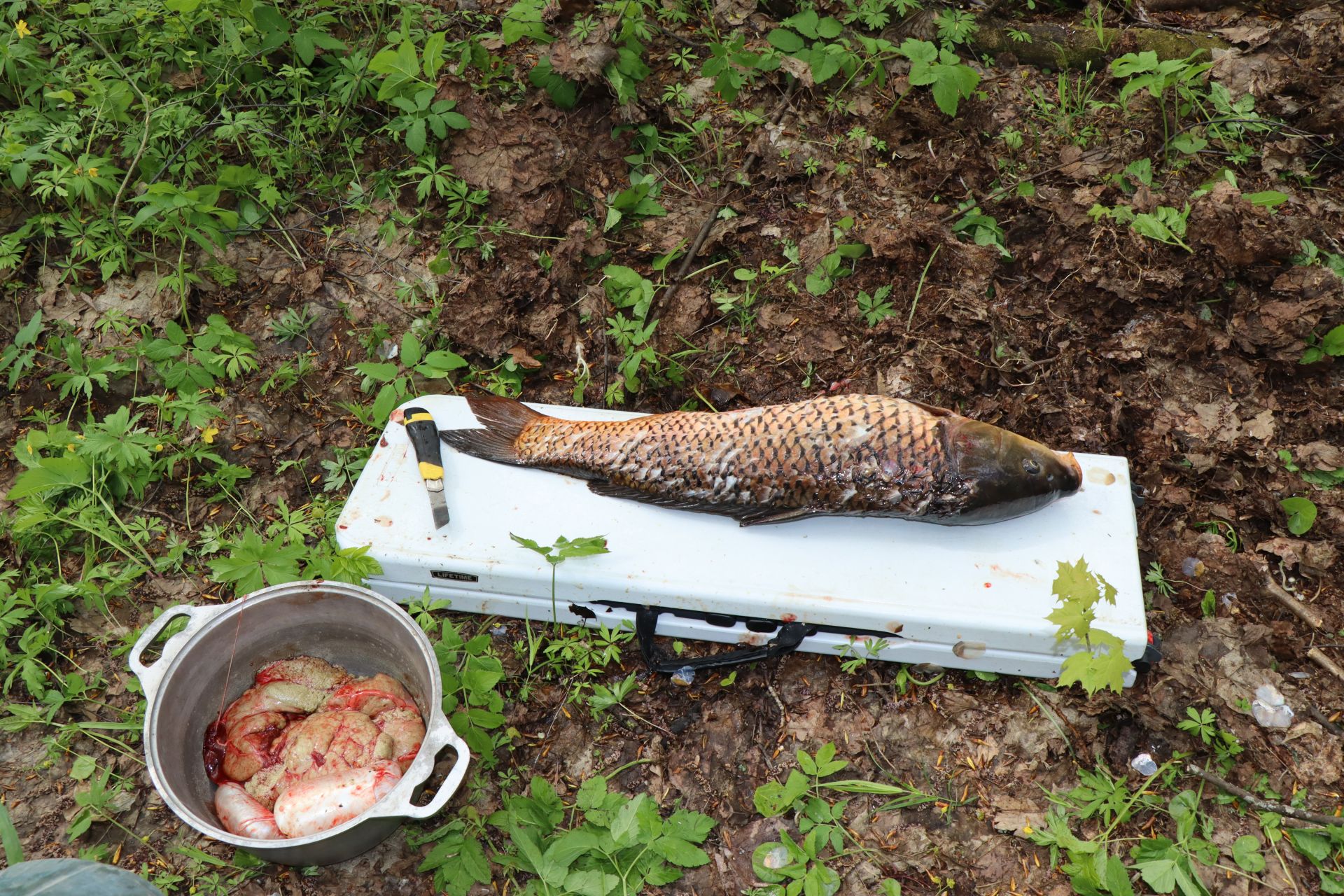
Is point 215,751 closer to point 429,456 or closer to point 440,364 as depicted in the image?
point 429,456

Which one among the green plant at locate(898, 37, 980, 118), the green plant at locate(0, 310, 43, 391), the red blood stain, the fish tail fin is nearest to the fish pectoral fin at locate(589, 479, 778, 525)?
the fish tail fin

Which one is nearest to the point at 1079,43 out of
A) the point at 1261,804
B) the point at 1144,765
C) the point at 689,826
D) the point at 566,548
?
the point at 1144,765

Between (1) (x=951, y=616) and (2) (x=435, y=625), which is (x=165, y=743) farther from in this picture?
(1) (x=951, y=616)

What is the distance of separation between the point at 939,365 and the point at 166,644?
3.16m

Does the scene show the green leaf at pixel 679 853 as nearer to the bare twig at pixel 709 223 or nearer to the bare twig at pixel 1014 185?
the bare twig at pixel 709 223

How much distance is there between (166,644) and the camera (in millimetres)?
2707

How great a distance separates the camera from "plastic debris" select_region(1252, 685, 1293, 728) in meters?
3.10

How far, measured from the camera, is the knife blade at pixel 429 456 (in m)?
3.30

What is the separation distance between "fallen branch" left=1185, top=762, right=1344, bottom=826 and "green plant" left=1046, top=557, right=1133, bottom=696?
430 mm

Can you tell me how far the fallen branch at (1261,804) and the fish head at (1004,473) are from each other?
103cm

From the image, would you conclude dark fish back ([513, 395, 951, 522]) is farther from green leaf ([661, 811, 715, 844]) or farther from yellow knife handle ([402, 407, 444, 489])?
green leaf ([661, 811, 715, 844])

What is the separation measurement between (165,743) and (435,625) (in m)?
0.97

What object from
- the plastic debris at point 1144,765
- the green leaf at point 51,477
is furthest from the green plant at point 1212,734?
the green leaf at point 51,477

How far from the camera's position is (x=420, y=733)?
2.91 metres
